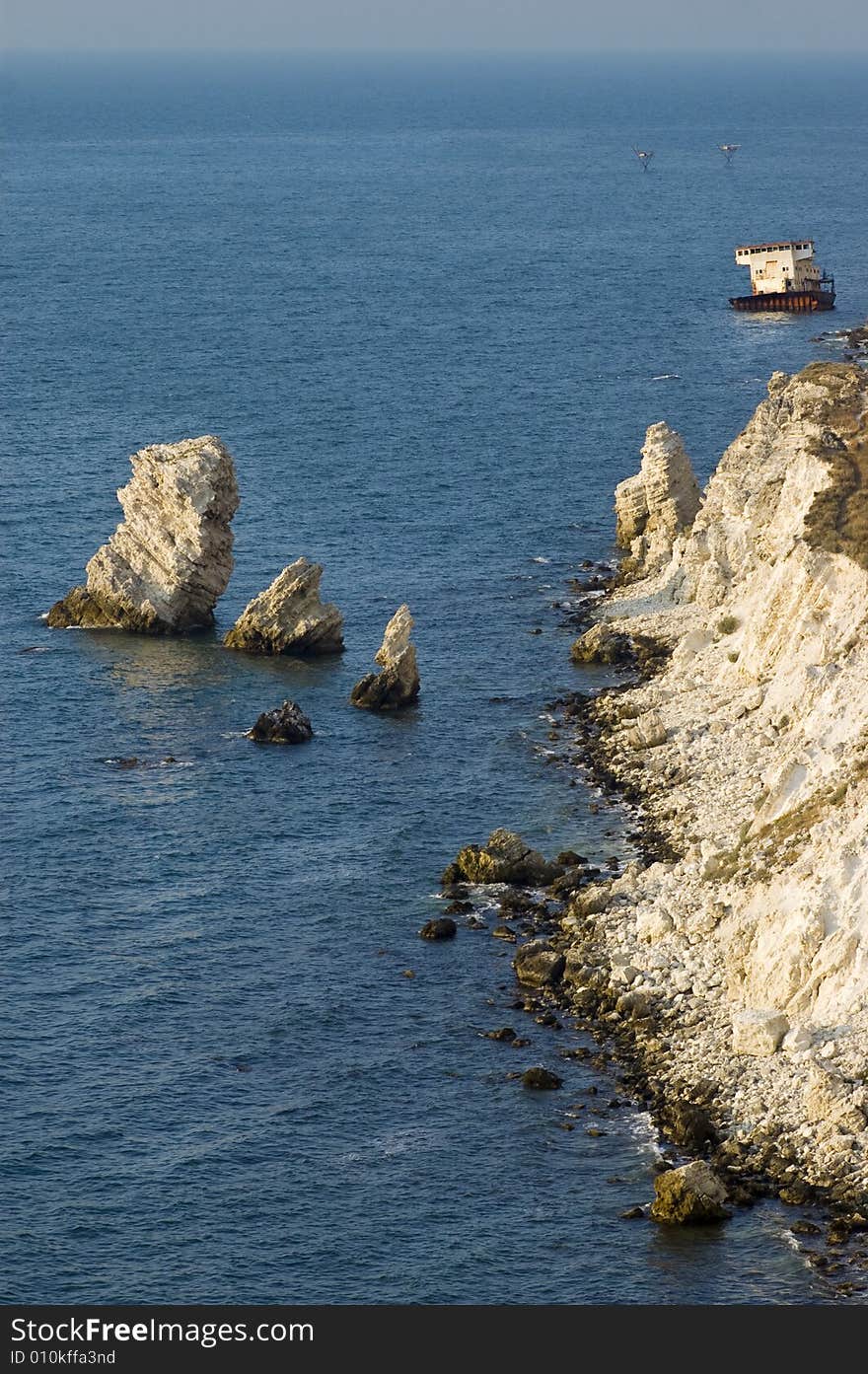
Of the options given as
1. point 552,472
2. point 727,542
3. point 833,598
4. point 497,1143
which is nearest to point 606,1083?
point 497,1143

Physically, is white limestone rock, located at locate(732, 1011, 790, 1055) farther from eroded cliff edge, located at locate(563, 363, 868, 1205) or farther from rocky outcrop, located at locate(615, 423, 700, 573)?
rocky outcrop, located at locate(615, 423, 700, 573)

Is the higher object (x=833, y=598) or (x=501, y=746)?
(x=833, y=598)

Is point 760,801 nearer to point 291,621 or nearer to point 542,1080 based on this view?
point 542,1080

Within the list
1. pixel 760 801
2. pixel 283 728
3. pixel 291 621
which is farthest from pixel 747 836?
pixel 291 621

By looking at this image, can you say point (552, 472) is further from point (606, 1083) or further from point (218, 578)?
point (606, 1083)

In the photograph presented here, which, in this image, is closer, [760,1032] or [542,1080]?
[760,1032]
